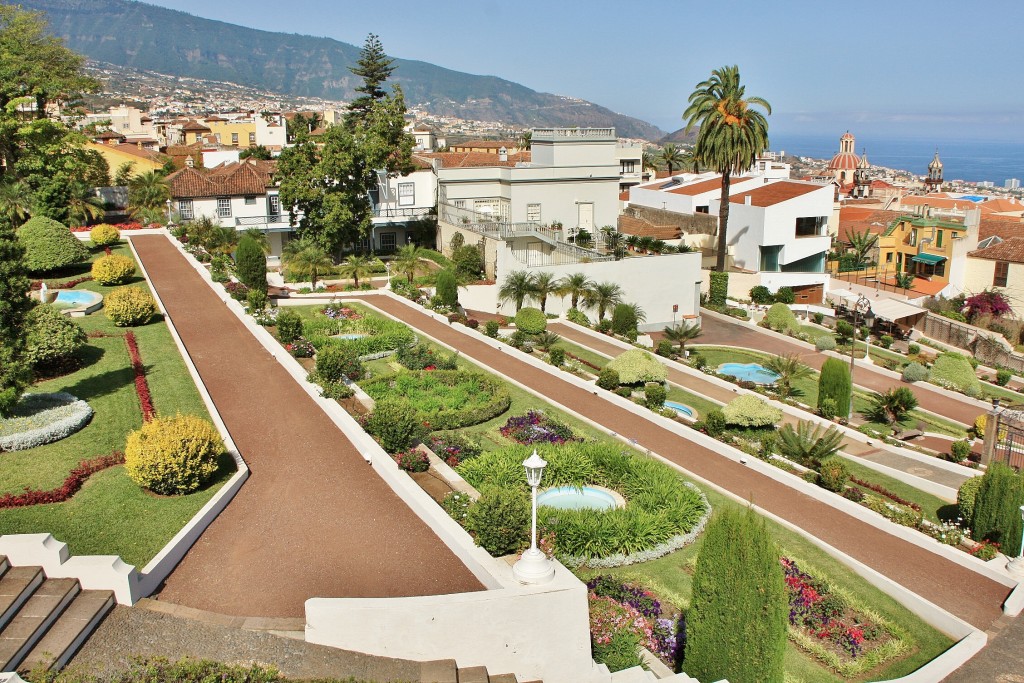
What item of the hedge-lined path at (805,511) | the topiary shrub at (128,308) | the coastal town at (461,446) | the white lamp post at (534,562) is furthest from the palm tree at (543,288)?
the white lamp post at (534,562)

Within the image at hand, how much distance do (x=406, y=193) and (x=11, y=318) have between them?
36.8 m

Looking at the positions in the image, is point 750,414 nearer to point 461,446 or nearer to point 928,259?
point 461,446

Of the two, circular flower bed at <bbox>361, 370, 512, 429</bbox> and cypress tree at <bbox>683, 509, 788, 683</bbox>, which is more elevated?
cypress tree at <bbox>683, 509, 788, 683</bbox>

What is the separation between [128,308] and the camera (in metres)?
26.1

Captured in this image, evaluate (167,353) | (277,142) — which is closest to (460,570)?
(167,353)

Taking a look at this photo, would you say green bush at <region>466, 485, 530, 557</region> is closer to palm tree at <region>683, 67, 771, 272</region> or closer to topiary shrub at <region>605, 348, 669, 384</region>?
topiary shrub at <region>605, 348, 669, 384</region>

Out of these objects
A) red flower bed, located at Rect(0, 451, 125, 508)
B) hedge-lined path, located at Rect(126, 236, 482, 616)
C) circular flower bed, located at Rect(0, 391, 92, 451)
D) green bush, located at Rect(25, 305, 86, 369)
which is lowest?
hedge-lined path, located at Rect(126, 236, 482, 616)

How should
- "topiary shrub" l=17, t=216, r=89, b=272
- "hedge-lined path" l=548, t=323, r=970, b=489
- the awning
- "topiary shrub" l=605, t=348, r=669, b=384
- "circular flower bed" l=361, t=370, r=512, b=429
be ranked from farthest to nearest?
the awning, "topiary shrub" l=17, t=216, r=89, b=272, "topiary shrub" l=605, t=348, r=669, b=384, "hedge-lined path" l=548, t=323, r=970, b=489, "circular flower bed" l=361, t=370, r=512, b=429

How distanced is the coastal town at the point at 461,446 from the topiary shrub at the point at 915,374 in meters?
0.12

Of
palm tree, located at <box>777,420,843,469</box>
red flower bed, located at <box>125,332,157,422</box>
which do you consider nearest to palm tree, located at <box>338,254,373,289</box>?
red flower bed, located at <box>125,332,157,422</box>

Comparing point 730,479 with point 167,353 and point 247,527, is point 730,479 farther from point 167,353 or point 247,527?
point 167,353

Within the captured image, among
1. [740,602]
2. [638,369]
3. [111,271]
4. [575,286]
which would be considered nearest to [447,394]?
[638,369]

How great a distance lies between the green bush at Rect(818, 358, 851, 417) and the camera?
2631 centimetres

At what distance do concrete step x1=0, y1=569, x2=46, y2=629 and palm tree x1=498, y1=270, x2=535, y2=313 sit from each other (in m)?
28.0
